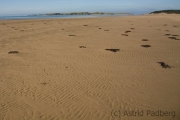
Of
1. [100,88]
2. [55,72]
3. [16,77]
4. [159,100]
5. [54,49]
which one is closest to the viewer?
[159,100]

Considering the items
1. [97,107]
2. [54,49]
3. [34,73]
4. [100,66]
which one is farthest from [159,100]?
[54,49]

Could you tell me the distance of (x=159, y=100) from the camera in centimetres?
475

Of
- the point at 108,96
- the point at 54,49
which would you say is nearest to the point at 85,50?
the point at 54,49

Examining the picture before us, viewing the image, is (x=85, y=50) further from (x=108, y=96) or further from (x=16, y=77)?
(x=108, y=96)

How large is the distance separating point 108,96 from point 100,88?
0.57 m

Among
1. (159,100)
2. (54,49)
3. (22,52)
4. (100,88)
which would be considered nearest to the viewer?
(159,100)

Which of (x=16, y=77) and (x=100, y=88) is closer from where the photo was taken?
(x=100, y=88)

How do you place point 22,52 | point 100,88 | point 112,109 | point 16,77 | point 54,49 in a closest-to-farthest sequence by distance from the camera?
point 112,109, point 100,88, point 16,77, point 22,52, point 54,49

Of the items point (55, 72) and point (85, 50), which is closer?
point (55, 72)

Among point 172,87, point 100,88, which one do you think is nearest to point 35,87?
point 100,88

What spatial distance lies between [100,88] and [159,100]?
184 cm

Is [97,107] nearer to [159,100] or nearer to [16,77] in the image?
[159,100]

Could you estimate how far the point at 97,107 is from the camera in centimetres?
447

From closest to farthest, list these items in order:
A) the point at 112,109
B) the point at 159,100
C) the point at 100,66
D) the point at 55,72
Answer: the point at 112,109 → the point at 159,100 → the point at 55,72 → the point at 100,66
